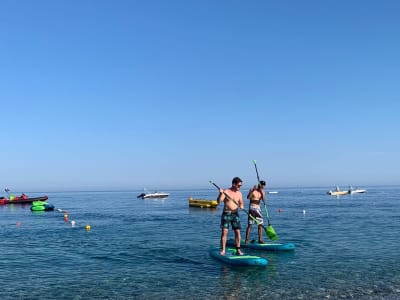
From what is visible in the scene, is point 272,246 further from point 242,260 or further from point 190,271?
point 190,271

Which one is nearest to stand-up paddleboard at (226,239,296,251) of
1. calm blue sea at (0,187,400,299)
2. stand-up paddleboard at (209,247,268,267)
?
calm blue sea at (0,187,400,299)

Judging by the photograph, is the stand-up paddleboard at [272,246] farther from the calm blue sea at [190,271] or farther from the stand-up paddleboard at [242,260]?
the stand-up paddleboard at [242,260]

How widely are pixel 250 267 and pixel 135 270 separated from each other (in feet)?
14.1

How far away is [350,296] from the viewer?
36.8 ft

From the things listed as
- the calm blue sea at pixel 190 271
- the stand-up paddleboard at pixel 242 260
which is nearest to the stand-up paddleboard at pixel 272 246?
the calm blue sea at pixel 190 271

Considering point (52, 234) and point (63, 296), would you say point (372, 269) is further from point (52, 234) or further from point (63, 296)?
point (52, 234)

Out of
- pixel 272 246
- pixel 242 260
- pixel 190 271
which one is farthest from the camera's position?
pixel 272 246

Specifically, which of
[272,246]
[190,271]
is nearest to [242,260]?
[190,271]

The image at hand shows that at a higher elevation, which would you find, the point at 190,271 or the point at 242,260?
the point at 242,260

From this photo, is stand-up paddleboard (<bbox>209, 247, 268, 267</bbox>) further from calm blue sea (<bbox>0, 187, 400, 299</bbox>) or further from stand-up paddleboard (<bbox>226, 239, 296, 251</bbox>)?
stand-up paddleboard (<bbox>226, 239, 296, 251</bbox>)

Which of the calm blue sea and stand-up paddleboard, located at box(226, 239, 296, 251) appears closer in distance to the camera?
the calm blue sea

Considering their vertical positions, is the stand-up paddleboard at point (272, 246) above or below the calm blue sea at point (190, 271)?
above

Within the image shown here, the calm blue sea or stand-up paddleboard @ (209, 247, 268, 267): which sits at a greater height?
stand-up paddleboard @ (209, 247, 268, 267)

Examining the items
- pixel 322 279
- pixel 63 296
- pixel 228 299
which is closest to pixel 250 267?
pixel 322 279
